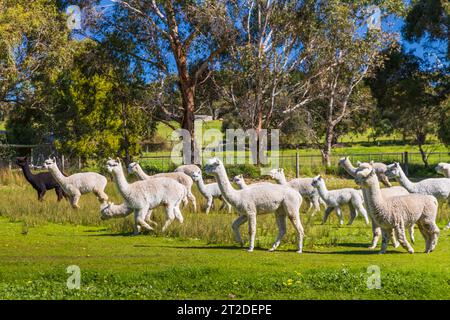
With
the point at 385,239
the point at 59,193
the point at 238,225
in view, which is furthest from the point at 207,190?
the point at 385,239

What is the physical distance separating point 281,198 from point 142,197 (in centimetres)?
372

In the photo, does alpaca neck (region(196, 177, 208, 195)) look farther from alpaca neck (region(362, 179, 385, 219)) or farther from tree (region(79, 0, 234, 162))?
tree (region(79, 0, 234, 162))

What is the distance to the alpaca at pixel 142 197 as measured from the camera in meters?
15.4

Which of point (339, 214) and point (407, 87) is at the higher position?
point (407, 87)

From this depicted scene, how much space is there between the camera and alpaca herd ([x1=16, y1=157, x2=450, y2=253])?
12664 millimetres

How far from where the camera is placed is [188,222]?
16.1m

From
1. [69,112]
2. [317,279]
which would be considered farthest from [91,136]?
[317,279]

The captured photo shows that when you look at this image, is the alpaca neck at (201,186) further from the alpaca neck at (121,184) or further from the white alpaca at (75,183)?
the alpaca neck at (121,184)

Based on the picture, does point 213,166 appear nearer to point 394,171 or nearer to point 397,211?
point 397,211

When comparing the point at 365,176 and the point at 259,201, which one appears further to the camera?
the point at 259,201

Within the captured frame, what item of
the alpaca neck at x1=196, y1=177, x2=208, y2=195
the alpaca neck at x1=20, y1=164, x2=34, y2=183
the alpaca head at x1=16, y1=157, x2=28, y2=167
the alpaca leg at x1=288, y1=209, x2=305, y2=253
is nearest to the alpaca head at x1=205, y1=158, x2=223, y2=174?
the alpaca leg at x1=288, y1=209, x2=305, y2=253

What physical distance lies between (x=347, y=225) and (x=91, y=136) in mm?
24371

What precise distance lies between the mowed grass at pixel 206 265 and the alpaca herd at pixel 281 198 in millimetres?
470

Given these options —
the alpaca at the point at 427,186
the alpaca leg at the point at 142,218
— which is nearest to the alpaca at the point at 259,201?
the alpaca leg at the point at 142,218
